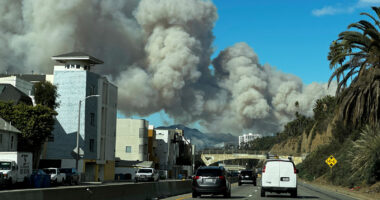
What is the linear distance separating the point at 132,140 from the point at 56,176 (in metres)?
63.3

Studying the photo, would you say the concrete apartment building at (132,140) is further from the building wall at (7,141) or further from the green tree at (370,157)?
the green tree at (370,157)

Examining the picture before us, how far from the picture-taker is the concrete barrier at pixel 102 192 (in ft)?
39.3

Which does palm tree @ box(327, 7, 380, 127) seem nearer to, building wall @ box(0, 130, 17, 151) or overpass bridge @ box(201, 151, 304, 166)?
building wall @ box(0, 130, 17, 151)

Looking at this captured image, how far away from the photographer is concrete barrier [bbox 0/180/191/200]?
11991mm

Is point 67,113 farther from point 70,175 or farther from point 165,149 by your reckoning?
point 165,149

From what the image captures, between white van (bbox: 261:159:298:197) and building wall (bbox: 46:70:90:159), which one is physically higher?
building wall (bbox: 46:70:90:159)

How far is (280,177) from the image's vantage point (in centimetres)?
2816

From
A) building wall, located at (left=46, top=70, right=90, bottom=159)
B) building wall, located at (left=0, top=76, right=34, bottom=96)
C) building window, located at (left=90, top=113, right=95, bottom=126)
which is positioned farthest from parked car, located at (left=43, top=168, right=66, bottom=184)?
building wall, located at (left=0, top=76, right=34, bottom=96)

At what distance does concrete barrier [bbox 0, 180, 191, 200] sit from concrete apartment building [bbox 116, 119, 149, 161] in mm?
75203

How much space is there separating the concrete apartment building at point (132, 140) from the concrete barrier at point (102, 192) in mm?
75203

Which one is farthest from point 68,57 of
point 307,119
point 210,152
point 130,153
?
point 307,119

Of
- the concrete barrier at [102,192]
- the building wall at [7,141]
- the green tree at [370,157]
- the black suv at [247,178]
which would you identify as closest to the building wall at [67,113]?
the building wall at [7,141]

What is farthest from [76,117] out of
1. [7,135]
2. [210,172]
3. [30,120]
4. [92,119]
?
[210,172]

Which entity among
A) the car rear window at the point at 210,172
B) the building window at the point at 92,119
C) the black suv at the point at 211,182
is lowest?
the black suv at the point at 211,182
